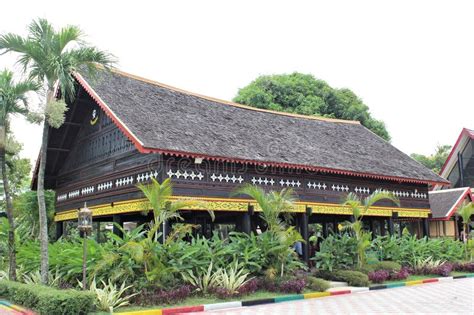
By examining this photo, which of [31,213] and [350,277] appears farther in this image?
[31,213]

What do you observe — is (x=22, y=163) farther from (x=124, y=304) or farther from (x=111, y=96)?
(x=124, y=304)

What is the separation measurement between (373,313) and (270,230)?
172 inches

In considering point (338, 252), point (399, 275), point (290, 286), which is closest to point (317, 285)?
point (290, 286)

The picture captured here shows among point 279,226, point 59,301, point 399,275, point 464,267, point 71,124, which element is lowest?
point 464,267

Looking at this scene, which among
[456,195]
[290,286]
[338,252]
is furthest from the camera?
[456,195]

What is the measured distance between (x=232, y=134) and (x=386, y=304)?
7.98m

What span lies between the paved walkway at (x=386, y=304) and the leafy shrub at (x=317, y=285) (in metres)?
0.59

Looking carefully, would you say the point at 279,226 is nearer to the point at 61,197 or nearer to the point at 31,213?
the point at 61,197

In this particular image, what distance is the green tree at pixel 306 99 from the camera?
3641cm

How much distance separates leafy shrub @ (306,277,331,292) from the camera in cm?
1351

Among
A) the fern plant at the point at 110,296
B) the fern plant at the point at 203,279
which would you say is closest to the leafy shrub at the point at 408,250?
the fern plant at the point at 203,279

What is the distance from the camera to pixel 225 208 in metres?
15.0

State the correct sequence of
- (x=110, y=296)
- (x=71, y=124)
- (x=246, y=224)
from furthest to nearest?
(x=71, y=124) → (x=246, y=224) → (x=110, y=296)

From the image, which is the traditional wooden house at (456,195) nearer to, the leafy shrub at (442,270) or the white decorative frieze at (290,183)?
the leafy shrub at (442,270)
